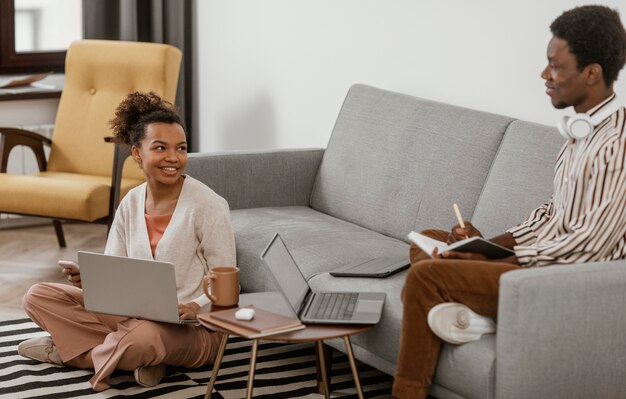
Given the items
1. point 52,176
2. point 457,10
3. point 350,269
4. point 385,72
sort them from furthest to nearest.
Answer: point 52,176 < point 385,72 < point 457,10 < point 350,269

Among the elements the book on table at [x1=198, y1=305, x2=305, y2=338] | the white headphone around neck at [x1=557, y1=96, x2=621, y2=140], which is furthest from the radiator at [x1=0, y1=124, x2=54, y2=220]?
the white headphone around neck at [x1=557, y1=96, x2=621, y2=140]

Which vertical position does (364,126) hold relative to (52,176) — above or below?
above

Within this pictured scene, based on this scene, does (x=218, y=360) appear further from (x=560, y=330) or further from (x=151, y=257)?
(x=560, y=330)

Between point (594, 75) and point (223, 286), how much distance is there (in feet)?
3.70

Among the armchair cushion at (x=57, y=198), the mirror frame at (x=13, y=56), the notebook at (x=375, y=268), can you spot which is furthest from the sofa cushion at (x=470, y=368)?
the mirror frame at (x=13, y=56)

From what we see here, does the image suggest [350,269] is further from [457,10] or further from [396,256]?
[457,10]

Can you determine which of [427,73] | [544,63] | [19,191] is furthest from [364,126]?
[19,191]

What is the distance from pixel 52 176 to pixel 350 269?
7.19 feet

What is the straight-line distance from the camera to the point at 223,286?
2.94 metres

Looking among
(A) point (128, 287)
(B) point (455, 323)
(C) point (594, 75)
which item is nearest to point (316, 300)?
(B) point (455, 323)

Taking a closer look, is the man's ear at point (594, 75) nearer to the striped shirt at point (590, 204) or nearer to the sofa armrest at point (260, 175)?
the striped shirt at point (590, 204)

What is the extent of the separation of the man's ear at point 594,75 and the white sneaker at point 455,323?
0.68 metres

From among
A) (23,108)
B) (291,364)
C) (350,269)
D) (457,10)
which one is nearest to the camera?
(350,269)

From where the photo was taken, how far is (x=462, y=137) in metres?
3.76
